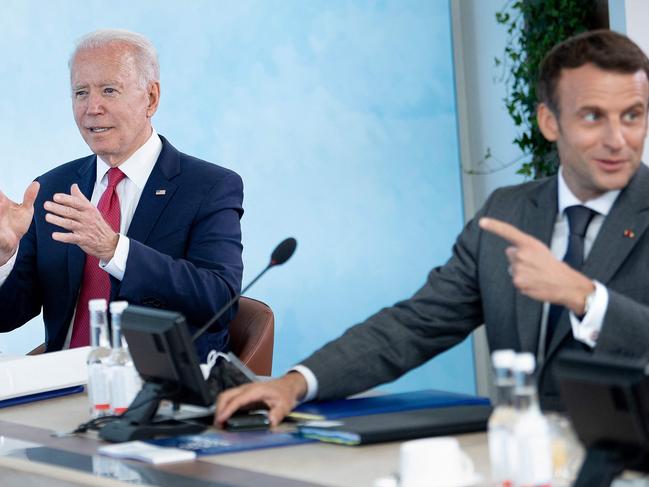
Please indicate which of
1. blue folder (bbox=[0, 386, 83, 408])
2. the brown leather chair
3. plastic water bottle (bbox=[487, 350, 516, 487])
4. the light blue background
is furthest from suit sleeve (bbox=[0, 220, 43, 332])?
plastic water bottle (bbox=[487, 350, 516, 487])

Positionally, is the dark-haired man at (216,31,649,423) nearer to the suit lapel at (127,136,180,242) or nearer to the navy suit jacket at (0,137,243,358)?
the navy suit jacket at (0,137,243,358)

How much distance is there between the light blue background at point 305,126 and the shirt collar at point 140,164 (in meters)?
1.13

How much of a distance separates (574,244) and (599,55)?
1.35 ft

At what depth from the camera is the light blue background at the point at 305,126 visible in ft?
16.0

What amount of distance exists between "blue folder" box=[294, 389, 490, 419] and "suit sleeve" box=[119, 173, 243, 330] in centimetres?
97

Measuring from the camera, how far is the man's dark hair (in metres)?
2.46

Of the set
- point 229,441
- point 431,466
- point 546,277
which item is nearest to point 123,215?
point 229,441

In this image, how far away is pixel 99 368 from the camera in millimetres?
2506

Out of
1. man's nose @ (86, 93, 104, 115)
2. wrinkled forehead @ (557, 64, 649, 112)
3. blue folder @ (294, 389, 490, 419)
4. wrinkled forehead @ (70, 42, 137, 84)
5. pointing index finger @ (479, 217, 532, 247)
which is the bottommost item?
blue folder @ (294, 389, 490, 419)

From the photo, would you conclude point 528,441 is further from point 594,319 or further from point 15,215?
point 15,215

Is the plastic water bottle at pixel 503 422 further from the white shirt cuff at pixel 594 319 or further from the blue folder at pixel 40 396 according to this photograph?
the blue folder at pixel 40 396

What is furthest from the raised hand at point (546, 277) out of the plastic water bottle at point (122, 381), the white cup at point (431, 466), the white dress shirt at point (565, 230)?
the plastic water bottle at point (122, 381)

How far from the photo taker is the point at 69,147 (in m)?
4.93

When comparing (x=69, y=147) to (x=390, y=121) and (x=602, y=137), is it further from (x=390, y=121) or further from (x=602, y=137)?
(x=602, y=137)
